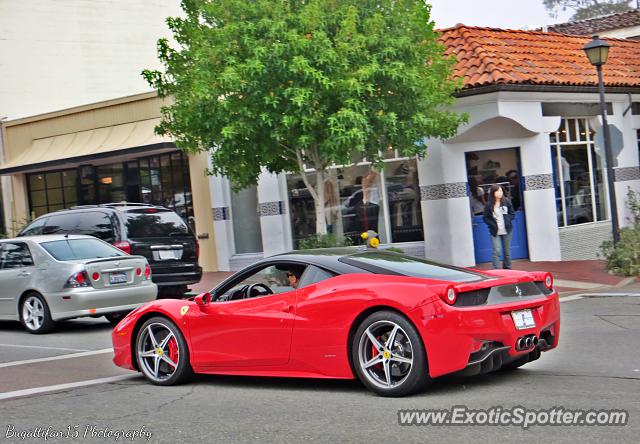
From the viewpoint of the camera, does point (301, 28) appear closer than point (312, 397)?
No

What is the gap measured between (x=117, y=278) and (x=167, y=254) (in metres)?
2.51

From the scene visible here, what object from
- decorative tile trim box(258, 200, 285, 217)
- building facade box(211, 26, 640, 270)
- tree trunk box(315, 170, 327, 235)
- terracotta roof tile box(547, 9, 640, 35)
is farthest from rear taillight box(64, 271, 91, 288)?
terracotta roof tile box(547, 9, 640, 35)

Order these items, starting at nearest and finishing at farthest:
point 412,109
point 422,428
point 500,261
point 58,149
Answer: point 422,428, point 412,109, point 500,261, point 58,149

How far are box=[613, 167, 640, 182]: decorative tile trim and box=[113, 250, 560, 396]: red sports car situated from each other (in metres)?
14.2

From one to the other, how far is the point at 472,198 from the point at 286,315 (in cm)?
1232

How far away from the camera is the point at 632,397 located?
22.0ft

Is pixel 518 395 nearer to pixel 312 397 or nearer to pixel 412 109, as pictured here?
pixel 312 397

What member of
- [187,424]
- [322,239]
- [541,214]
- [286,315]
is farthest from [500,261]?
[187,424]

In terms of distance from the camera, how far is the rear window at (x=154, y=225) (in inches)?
618

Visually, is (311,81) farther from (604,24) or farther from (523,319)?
(604,24)

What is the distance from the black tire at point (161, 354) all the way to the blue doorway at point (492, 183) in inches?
460

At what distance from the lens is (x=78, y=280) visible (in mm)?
13016

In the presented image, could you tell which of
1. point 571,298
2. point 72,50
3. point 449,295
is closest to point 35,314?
point 571,298

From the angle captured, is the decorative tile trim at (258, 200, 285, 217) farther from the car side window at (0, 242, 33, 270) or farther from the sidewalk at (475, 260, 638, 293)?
the car side window at (0, 242, 33, 270)
